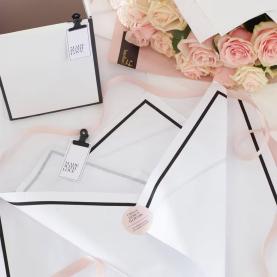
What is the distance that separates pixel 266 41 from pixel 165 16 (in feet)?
0.71

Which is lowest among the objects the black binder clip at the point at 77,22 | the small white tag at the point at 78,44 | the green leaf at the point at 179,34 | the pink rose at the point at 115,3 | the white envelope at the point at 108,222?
the white envelope at the point at 108,222

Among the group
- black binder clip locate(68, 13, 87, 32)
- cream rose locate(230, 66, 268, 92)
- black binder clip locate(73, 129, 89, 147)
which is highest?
black binder clip locate(68, 13, 87, 32)

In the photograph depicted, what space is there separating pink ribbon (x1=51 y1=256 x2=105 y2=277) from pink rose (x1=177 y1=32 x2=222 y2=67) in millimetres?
481

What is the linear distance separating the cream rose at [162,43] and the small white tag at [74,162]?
303 millimetres

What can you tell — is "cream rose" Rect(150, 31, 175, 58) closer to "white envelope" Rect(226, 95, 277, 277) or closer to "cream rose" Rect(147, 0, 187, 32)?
"cream rose" Rect(147, 0, 187, 32)

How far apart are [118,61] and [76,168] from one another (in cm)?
31

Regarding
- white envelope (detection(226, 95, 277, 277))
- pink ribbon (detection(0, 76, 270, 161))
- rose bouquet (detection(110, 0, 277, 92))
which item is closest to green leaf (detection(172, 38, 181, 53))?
rose bouquet (detection(110, 0, 277, 92))

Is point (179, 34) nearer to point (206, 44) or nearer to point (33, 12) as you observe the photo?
point (206, 44)

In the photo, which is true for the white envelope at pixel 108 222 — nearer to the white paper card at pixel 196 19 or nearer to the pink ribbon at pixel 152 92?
the pink ribbon at pixel 152 92

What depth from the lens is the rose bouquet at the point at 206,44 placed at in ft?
2.32

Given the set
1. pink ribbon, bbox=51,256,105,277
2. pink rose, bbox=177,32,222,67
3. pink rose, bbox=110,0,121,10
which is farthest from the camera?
pink rose, bbox=110,0,121,10

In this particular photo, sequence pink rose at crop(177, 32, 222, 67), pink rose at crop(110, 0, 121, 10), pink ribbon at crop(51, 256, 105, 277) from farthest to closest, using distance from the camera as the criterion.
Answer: pink rose at crop(110, 0, 121, 10) < pink rose at crop(177, 32, 222, 67) < pink ribbon at crop(51, 256, 105, 277)

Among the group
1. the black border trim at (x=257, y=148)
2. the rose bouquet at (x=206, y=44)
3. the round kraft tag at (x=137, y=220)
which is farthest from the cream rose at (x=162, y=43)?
the round kraft tag at (x=137, y=220)

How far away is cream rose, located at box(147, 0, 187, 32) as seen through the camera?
723 millimetres
